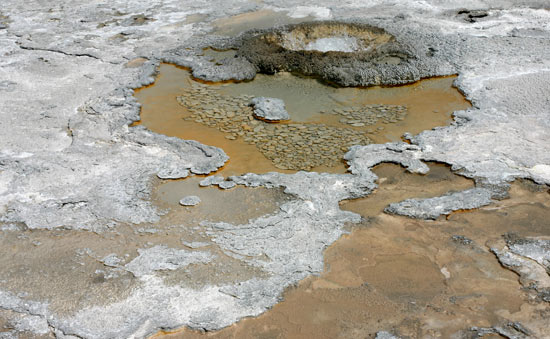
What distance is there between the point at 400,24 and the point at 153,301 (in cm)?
494

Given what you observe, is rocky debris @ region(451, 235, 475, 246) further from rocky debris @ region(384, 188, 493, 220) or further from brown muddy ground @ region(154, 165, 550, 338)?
rocky debris @ region(384, 188, 493, 220)

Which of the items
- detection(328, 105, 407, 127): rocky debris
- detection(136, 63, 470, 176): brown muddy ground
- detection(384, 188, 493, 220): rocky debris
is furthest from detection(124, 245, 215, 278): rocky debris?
detection(328, 105, 407, 127): rocky debris

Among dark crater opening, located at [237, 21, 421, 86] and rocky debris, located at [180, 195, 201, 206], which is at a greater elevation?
dark crater opening, located at [237, 21, 421, 86]

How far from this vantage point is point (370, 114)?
179 inches

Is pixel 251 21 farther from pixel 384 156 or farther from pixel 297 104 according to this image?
pixel 384 156

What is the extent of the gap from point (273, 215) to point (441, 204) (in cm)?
113

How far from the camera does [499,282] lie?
2.74 m

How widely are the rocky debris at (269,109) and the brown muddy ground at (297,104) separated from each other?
90 mm

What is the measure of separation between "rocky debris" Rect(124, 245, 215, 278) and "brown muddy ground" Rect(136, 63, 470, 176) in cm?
93

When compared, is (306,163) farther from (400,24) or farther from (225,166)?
(400,24)

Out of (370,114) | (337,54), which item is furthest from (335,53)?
(370,114)

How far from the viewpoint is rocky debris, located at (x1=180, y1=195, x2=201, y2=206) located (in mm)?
3432

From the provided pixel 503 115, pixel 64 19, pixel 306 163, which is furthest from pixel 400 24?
pixel 64 19

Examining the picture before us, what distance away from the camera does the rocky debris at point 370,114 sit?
444 cm
